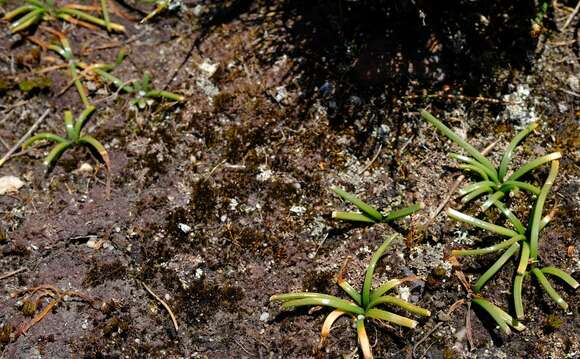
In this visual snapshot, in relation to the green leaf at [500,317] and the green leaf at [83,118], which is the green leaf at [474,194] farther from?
the green leaf at [83,118]

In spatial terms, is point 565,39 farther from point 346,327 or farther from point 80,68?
point 80,68

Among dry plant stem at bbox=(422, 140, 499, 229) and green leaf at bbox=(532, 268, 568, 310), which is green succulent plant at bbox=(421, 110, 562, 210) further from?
green leaf at bbox=(532, 268, 568, 310)

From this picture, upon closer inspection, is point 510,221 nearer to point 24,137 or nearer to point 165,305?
point 165,305

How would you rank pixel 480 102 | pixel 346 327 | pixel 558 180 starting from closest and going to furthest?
pixel 346 327
pixel 558 180
pixel 480 102

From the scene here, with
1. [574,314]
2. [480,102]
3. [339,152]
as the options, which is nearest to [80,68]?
[339,152]

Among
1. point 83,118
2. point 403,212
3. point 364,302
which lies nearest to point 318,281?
point 364,302
